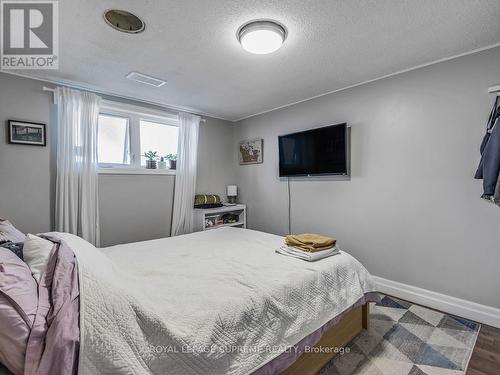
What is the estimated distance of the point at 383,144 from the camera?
2.70m

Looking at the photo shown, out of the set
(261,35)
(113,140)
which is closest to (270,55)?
(261,35)

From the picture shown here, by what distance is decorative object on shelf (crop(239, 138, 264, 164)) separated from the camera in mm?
3995

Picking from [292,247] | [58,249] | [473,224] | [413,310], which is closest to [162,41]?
[58,249]

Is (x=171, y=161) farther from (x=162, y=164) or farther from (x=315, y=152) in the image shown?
(x=315, y=152)

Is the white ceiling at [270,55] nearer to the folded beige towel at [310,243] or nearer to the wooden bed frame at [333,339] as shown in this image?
the folded beige towel at [310,243]

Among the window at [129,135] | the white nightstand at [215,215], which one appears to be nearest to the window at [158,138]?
the window at [129,135]

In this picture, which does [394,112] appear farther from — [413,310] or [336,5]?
[413,310]

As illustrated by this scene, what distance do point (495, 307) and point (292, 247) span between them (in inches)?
70.8

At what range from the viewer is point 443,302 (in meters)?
2.31

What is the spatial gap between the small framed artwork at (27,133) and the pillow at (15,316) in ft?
7.31

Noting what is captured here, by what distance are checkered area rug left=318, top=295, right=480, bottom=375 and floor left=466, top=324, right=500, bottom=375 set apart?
3 cm

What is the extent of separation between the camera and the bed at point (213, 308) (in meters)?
0.88

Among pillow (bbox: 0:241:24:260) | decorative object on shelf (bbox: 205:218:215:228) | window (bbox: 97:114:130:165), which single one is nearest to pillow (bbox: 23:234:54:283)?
pillow (bbox: 0:241:24:260)

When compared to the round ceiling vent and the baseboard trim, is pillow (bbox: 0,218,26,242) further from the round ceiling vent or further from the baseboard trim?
the baseboard trim
